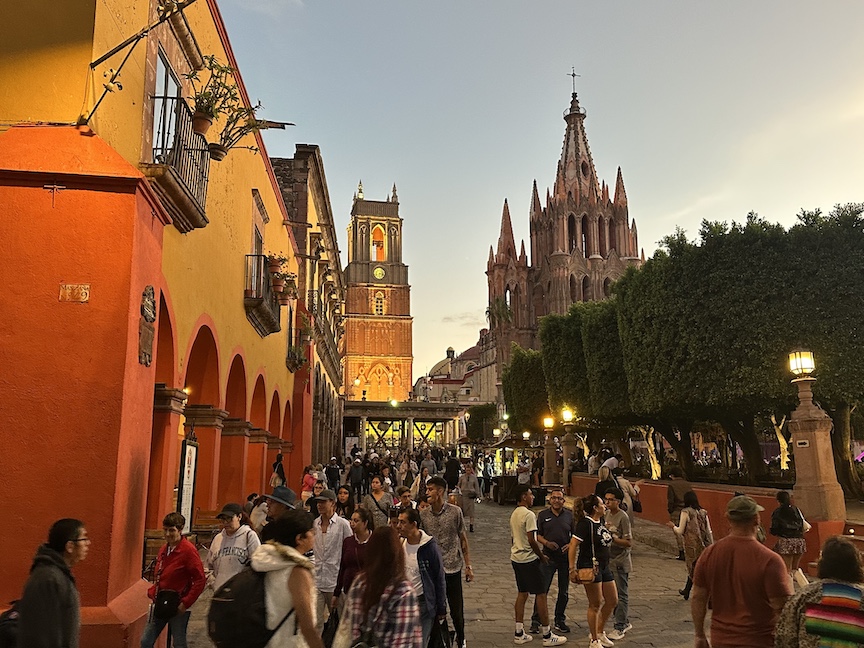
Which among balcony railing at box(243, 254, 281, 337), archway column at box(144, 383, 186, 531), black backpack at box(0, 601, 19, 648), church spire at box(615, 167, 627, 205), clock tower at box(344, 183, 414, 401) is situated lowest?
black backpack at box(0, 601, 19, 648)

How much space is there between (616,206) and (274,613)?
84.4 metres

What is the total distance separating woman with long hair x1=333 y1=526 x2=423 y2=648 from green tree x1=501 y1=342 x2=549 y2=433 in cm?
3925

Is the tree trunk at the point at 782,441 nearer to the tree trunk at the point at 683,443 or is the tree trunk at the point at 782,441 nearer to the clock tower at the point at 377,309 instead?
the tree trunk at the point at 683,443

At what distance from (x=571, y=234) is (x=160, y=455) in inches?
3106

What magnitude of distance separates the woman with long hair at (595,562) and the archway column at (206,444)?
5895 millimetres

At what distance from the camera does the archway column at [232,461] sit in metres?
13.6

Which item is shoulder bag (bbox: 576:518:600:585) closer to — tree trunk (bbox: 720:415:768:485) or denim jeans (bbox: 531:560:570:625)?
denim jeans (bbox: 531:560:570:625)

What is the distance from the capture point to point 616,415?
1146 inches

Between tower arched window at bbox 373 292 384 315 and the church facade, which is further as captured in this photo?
tower arched window at bbox 373 292 384 315

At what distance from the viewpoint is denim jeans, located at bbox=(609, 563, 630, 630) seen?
8.49 m

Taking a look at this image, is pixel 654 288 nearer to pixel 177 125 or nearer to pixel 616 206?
pixel 177 125

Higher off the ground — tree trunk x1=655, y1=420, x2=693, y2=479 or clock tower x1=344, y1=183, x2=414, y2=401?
clock tower x1=344, y1=183, x2=414, y2=401

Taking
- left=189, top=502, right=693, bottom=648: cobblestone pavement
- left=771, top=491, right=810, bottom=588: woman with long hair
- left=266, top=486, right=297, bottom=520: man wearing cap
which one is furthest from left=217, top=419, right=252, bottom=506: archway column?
left=771, top=491, right=810, bottom=588: woman with long hair

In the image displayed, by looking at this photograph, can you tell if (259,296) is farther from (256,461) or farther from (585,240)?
(585,240)
